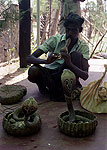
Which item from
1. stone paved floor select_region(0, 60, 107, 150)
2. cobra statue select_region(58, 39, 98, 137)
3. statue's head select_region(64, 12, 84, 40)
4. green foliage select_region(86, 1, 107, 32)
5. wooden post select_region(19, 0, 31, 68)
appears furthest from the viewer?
green foliage select_region(86, 1, 107, 32)

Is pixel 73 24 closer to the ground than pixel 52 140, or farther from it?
farther from it

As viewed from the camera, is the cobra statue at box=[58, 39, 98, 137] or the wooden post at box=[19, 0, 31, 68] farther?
the wooden post at box=[19, 0, 31, 68]

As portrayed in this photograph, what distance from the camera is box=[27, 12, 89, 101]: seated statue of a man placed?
2.92 meters

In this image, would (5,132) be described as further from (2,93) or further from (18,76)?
(18,76)

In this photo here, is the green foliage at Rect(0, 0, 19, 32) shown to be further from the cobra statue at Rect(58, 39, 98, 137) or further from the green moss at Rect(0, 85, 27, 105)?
the cobra statue at Rect(58, 39, 98, 137)

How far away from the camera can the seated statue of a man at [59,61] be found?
292 centimetres

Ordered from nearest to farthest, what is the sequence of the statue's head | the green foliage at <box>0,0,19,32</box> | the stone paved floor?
1. the stone paved floor
2. the statue's head
3. the green foliage at <box>0,0,19,32</box>

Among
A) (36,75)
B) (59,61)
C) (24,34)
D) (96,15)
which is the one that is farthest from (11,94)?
(96,15)

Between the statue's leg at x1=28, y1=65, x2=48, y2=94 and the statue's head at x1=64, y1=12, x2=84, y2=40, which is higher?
the statue's head at x1=64, y1=12, x2=84, y2=40

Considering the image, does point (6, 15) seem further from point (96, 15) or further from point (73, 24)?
point (96, 15)

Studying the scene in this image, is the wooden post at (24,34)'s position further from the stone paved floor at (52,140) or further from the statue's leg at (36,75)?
the stone paved floor at (52,140)

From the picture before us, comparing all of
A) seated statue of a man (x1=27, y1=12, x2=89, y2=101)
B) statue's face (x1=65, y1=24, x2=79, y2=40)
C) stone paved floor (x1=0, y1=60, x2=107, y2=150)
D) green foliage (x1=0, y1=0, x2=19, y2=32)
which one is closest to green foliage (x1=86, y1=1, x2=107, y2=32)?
green foliage (x1=0, y1=0, x2=19, y2=32)

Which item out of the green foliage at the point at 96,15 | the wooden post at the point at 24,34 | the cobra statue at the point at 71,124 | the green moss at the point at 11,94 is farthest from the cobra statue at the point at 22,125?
the green foliage at the point at 96,15

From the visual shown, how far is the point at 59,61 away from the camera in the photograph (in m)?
3.33
